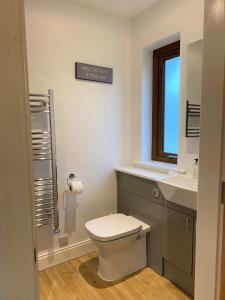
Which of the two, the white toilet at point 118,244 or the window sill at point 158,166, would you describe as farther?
the window sill at point 158,166

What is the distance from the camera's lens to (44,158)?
6.77ft

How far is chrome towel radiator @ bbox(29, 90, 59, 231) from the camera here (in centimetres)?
202

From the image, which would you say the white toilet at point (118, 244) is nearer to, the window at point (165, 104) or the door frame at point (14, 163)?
the window at point (165, 104)

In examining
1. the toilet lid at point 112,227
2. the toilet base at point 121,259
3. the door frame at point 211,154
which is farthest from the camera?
the toilet base at point 121,259

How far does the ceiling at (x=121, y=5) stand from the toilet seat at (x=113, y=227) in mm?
2074

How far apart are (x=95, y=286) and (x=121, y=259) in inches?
12.1

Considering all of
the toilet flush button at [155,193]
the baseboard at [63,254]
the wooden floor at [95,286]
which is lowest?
the wooden floor at [95,286]

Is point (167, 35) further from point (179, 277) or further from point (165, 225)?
point (179, 277)

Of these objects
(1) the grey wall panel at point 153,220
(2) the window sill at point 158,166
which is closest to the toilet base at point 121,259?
(1) the grey wall panel at point 153,220

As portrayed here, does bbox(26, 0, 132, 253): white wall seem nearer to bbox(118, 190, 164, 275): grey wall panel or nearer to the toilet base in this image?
bbox(118, 190, 164, 275): grey wall panel

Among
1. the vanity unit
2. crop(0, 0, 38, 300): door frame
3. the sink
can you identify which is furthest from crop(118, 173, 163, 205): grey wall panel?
crop(0, 0, 38, 300): door frame

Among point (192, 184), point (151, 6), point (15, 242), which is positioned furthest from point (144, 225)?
point (151, 6)

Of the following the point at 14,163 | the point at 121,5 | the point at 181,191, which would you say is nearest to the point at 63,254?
the point at 181,191

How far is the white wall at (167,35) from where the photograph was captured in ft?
6.43
